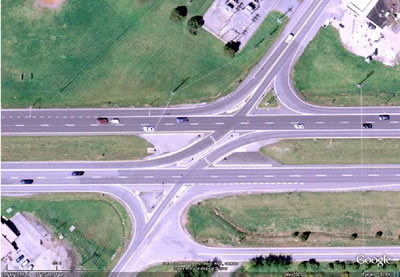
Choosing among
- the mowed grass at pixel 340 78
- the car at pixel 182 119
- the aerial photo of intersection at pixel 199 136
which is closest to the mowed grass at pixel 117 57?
the aerial photo of intersection at pixel 199 136

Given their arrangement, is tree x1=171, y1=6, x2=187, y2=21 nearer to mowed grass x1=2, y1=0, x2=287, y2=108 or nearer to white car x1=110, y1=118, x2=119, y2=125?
mowed grass x1=2, y1=0, x2=287, y2=108

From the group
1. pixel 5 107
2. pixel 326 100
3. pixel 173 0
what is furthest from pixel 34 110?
pixel 326 100

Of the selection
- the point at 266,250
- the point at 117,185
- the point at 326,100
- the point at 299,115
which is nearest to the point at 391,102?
the point at 326,100

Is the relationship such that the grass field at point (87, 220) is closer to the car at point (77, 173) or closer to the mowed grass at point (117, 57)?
the car at point (77, 173)

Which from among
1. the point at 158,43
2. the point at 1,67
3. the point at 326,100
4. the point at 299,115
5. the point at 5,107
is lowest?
the point at 5,107

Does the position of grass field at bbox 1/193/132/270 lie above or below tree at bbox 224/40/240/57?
below

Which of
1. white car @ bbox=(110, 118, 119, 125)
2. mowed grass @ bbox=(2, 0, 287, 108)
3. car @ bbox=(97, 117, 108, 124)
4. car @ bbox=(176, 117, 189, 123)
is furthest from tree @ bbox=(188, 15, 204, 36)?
car @ bbox=(97, 117, 108, 124)

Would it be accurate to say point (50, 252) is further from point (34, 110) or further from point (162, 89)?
point (162, 89)

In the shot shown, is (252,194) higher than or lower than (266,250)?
higher
